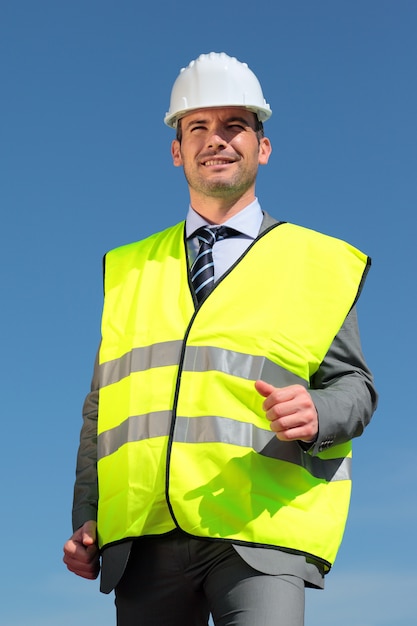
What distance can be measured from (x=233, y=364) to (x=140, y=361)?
1.57 feet

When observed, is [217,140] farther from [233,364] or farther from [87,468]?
[87,468]

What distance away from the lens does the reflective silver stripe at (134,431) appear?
4.12 m

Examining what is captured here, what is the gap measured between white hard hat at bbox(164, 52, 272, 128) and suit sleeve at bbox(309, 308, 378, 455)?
120cm

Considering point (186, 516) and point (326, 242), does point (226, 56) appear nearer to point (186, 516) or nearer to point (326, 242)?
point (326, 242)

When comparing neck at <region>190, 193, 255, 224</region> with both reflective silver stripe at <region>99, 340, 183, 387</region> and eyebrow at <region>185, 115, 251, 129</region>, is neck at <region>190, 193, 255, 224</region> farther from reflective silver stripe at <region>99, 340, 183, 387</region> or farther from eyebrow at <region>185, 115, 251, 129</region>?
reflective silver stripe at <region>99, 340, 183, 387</region>

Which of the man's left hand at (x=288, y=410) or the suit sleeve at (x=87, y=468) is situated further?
the suit sleeve at (x=87, y=468)

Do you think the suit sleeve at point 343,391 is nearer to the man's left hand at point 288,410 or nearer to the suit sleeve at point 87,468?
the man's left hand at point 288,410

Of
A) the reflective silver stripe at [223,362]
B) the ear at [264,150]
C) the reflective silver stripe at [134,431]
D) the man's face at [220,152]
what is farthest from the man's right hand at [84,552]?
the ear at [264,150]

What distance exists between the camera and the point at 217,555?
3.90m

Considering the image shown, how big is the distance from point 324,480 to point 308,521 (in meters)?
0.26

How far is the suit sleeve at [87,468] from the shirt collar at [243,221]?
2.73ft

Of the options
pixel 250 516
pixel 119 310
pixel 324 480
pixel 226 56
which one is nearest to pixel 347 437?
pixel 324 480

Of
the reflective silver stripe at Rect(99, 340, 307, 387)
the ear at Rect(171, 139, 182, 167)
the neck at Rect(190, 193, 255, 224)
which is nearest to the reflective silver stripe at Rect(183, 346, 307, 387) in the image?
the reflective silver stripe at Rect(99, 340, 307, 387)

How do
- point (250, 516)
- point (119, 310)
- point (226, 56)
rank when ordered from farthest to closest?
point (226, 56) → point (119, 310) → point (250, 516)
